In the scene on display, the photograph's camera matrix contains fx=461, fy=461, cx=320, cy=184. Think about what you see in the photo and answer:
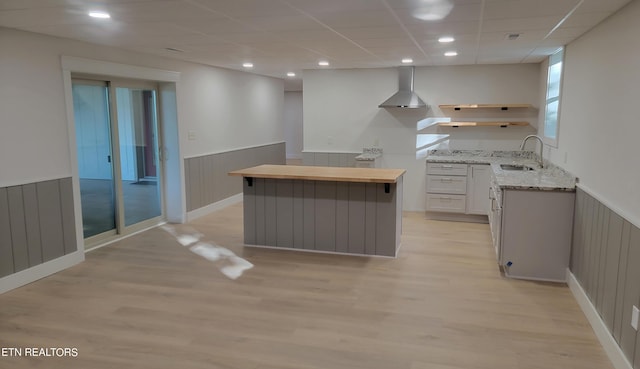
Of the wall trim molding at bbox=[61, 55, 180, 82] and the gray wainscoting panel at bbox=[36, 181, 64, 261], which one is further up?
the wall trim molding at bbox=[61, 55, 180, 82]

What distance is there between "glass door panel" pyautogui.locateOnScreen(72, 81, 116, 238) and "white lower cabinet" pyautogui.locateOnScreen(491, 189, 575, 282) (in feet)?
13.9

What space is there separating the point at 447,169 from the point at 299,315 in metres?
3.68

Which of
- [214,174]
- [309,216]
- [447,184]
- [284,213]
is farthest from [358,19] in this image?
[214,174]

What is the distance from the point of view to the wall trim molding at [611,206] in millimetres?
2582

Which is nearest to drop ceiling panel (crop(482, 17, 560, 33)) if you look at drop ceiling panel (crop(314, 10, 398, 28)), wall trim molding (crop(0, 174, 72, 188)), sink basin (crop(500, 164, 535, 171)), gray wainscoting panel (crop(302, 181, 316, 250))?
drop ceiling panel (crop(314, 10, 398, 28))

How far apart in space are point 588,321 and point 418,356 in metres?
1.38

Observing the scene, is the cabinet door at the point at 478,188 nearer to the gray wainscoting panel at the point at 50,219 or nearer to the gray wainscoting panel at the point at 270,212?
the gray wainscoting panel at the point at 270,212

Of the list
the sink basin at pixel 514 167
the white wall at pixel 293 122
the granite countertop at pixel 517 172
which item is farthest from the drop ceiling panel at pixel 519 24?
the white wall at pixel 293 122

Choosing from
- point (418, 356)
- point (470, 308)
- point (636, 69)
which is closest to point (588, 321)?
point (470, 308)

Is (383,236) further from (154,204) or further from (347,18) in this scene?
(154,204)

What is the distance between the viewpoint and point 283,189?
16.4 ft

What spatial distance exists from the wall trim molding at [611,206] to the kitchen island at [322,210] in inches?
64.2

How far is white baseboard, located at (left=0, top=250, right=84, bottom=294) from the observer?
152 inches

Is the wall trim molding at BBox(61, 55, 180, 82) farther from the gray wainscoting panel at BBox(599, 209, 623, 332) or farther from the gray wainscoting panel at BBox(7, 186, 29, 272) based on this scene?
the gray wainscoting panel at BBox(599, 209, 623, 332)
